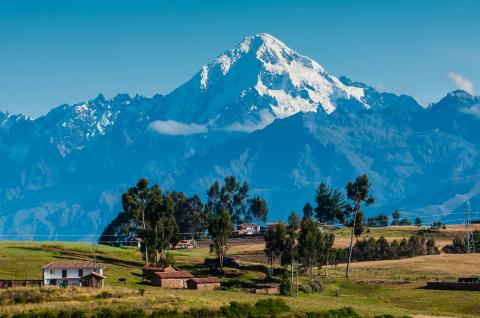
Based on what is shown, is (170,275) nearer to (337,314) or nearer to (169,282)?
(169,282)

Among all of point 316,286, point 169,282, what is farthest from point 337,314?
point 316,286

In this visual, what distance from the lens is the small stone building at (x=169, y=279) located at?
14300cm

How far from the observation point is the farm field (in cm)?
11069

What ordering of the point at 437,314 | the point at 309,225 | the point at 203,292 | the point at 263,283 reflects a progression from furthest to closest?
the point at 309,225
the point at 263,283
the point at 203,292
the point at 437,314

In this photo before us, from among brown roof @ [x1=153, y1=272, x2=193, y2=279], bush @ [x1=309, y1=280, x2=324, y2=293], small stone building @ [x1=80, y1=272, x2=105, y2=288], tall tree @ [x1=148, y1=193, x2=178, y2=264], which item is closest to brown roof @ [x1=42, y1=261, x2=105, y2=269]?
small stone building @ [x1=80, y1=272, x2=105, y2=288]

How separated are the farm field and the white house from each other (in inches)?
106

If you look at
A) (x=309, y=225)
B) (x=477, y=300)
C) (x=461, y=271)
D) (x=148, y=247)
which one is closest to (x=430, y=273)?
(x=461, y=271)

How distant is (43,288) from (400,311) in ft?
157

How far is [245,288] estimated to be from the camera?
147750 mm

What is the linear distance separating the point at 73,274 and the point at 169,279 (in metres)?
15.2

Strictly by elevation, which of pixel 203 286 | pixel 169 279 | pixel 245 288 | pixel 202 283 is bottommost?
pixel 245 288

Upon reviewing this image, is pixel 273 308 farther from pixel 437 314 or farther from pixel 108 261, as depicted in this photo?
pixel 108 261

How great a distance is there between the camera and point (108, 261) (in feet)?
568

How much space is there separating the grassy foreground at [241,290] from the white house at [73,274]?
2.60 metres
